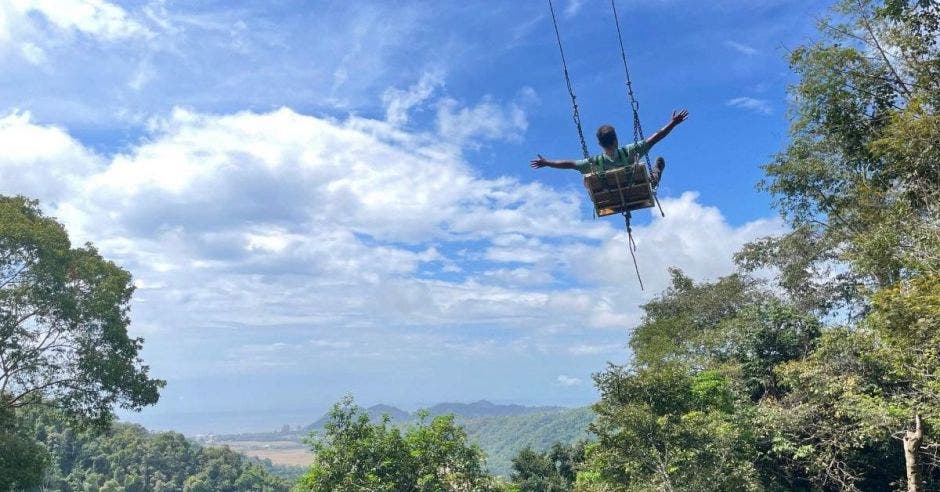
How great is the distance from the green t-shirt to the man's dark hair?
309mm

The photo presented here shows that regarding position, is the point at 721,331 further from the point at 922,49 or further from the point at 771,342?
the point at 922,49

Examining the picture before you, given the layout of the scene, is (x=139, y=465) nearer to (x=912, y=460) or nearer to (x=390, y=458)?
(x=390, y=458)

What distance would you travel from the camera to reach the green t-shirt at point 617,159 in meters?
9.47

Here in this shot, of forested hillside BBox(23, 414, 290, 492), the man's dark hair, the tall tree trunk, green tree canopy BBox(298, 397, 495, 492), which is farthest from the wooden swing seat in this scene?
forested hillside BBox(23, 414, 290, 492)

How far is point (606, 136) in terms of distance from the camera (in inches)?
363

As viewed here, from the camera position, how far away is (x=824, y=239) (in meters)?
21.1

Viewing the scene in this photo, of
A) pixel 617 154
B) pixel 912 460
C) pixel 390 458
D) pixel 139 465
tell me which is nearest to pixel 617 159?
pixel 617 154

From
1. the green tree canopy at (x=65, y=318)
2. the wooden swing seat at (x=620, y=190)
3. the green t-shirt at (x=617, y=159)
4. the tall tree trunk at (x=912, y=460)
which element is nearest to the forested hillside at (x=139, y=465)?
the green tree canopy at (x=65, y=318)

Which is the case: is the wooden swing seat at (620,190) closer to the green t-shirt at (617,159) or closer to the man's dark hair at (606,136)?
the green t-shirt at (617,159)

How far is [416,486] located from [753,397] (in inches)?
612

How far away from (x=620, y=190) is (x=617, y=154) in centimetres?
82

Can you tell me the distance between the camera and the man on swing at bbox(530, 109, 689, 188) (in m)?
9.12

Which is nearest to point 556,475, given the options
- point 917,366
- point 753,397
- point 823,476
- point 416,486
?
point 753,397

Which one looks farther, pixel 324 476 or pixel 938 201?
pixel 324 476
